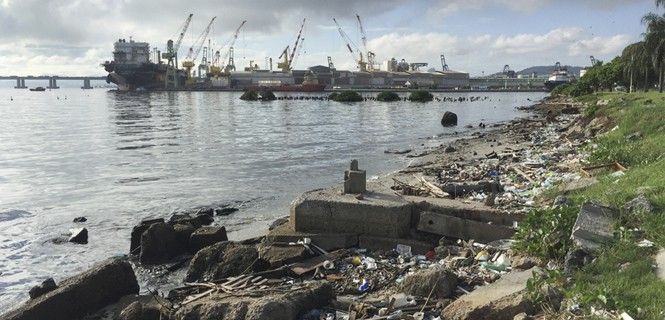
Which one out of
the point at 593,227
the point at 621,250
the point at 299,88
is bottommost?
the point at 621,250

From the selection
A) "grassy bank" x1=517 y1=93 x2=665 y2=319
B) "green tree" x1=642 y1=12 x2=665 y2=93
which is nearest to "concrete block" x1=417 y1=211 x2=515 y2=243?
"grassy bank" x1=517 y1=93 x2=665 y2=319

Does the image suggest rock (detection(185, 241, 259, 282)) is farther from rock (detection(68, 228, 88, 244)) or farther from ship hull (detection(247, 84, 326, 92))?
ship hull (detection(247, 84, 326, 92))

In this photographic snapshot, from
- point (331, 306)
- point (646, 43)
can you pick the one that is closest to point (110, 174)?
point (331, 306)

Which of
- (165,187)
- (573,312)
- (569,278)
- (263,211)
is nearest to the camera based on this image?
(573,312)

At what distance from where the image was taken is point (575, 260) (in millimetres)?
7551

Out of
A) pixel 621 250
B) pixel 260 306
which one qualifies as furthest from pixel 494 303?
pixel 260 306

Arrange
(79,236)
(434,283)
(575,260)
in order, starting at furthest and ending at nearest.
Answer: (79,236) < (434,283) < (575,260)

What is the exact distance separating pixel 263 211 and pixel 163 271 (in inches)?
237

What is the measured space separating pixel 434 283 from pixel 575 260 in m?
1.85

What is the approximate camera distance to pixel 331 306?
8.12m

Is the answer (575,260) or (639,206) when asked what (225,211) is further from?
(575,260)

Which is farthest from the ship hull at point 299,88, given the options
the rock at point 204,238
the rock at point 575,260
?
the rock at point 575,260

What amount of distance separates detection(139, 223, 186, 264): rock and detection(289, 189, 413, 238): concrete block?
2.76 meters

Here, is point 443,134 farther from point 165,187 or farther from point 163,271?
point 163,271
